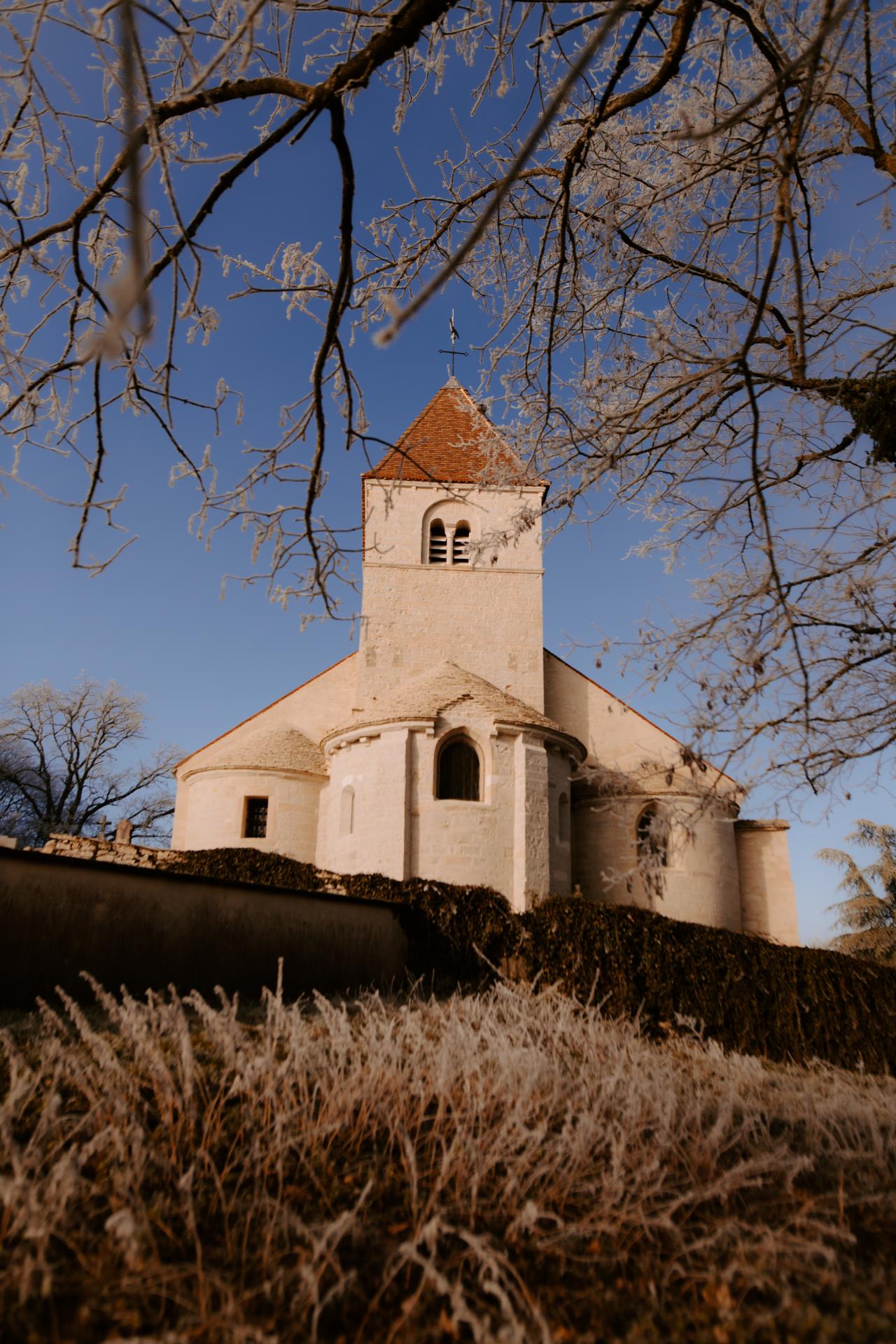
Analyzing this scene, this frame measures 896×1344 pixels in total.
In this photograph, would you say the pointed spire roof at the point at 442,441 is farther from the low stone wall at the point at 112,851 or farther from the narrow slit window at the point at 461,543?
the low stone wall at the point at 112,851

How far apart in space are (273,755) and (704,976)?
43.5 feet

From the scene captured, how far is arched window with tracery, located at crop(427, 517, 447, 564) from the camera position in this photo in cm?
2386

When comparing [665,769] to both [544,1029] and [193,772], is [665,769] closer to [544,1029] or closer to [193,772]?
[544,1029]

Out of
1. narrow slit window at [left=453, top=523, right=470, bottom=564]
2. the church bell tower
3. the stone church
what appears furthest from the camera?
narrow slit window at [left=453, top=523, right=470, bottom=564]

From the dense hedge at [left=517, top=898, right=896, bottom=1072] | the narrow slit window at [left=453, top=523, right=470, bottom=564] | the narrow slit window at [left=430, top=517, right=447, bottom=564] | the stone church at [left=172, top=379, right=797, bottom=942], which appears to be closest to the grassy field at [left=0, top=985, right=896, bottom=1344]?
the dense hedge at [left=517, top=898, right=896, bottom=1072]

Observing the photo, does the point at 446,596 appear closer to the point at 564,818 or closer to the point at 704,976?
the point at 564,818

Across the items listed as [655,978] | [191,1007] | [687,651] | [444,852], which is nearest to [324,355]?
[687,651]

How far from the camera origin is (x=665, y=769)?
5504 mm

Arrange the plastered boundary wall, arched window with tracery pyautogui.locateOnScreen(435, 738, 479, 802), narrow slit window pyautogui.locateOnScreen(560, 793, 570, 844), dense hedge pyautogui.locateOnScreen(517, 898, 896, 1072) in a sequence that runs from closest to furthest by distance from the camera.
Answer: the plastered boundary wall, dense hedge pyautogui.locateOnScreen(517, 898, 896, 1072), arched window with tracery pyautogui.locateOnScreen(435, 738, 479, 802), narrow slit window pyautogui.locateOnScreen(560, 793, 570, 844)

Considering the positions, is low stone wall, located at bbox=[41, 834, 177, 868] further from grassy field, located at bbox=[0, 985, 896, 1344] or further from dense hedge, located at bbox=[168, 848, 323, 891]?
grassy field, located at bbox=[0, 985, 896, 1344]

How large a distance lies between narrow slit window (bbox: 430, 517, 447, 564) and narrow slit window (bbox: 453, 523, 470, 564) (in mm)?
286

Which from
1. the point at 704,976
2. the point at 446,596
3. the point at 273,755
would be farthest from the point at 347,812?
the point at 704,976

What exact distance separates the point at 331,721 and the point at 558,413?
669 inches

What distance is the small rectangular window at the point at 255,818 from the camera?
21000 mm
